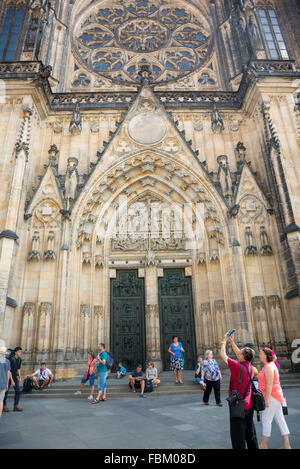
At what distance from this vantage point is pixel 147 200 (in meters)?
13.6

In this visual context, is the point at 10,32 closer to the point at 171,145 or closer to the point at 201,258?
the point at 171,145

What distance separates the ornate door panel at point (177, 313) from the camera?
11.4 metres

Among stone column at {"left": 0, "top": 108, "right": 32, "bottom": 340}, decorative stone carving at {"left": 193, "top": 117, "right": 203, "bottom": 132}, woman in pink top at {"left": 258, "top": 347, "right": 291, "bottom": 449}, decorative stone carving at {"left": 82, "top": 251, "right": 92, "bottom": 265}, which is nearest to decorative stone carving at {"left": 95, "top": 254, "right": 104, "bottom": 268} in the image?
decorative stone carving at {"left": 82, "top": 251, "right": 92, "bottom": 265}

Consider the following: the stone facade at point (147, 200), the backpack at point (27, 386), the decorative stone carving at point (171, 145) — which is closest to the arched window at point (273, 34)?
the stone facade at point (147, 200)

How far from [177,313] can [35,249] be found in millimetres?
Result: 5651

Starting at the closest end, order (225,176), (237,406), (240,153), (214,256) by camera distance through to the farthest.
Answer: (237,406), (214,256), (225,176), (240,153)

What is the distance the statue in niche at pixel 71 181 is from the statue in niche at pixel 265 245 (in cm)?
712

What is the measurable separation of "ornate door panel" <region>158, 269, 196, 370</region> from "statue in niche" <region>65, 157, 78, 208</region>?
15.3 ft

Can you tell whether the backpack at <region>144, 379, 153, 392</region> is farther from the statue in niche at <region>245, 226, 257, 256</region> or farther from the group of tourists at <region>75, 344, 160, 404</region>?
the statue in niche at <region>245, 226, 257, 256</region>

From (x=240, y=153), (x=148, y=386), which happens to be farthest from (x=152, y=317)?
(x=240, y=153)

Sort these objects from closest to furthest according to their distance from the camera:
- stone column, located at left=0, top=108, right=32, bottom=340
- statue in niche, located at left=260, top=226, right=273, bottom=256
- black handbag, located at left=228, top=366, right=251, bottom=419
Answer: black handbag, located at left=228, top=366, right=251, bottom=419 < stone column, located at left=0, top=108, right=32, bottom=340 < statue in niche, located at left=260, top=226, right=273, bottom=256

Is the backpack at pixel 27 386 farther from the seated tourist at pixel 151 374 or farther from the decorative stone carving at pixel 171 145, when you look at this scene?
the decorative stone carving at pixel 171 145

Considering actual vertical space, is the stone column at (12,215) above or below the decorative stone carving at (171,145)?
below

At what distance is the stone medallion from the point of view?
13.1m
